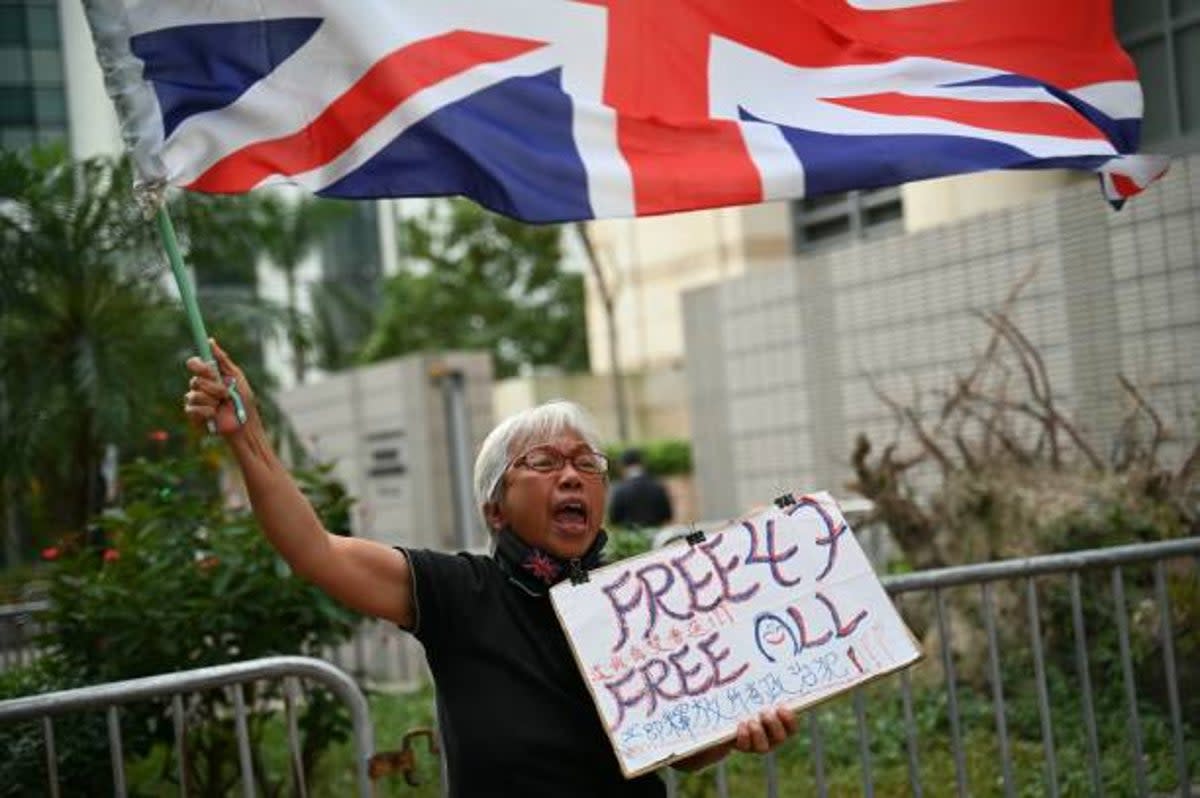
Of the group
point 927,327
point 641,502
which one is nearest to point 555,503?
point 927,327

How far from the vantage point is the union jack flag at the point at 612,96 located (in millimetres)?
3576

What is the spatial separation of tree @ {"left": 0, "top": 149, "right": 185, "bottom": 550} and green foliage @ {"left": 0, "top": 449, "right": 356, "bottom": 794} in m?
4.14

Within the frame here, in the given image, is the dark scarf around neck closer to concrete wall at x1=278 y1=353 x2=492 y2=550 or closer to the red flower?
the red flower

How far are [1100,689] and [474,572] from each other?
16.1 feet

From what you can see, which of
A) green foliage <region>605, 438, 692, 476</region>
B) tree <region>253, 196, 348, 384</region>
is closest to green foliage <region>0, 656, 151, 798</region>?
green foliage <region>605, 438, 692, 476</region>

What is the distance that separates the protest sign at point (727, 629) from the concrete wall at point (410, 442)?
1267 cm

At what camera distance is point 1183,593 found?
6504mm

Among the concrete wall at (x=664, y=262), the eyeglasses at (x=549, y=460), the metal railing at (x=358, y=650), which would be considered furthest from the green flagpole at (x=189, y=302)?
the concrete wall at (x=664, y=262)

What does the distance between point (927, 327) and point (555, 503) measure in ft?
31.6

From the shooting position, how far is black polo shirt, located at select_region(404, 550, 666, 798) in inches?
123

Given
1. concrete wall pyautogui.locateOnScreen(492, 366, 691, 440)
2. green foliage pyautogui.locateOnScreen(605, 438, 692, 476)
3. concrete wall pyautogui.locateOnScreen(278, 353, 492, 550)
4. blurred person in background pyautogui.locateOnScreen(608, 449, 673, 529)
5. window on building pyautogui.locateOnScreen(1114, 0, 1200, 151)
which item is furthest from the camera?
concrete wall pyautogui.locateOnScreen(492, 366, 691, 440)

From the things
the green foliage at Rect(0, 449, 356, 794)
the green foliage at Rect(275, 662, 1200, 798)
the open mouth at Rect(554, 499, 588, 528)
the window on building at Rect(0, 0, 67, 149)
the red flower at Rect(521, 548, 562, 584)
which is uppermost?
the window on building at Rect(0, 0, 67, 149)

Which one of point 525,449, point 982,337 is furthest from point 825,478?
point 525,449

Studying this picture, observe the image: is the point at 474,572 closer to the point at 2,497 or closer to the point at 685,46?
the point at 685,46
